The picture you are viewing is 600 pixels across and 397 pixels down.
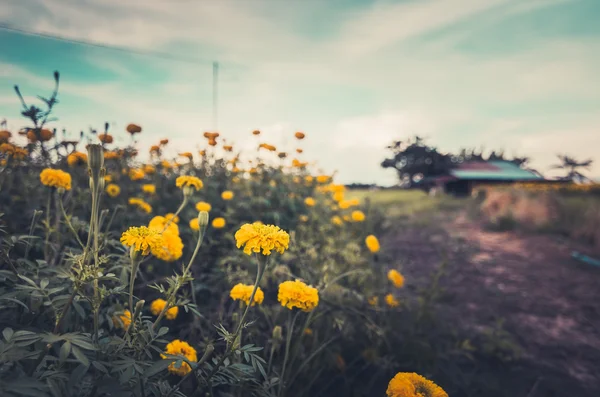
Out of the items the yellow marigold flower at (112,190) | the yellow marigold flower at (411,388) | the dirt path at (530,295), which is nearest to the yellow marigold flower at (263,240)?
the yellow marigold flower at (411,388)

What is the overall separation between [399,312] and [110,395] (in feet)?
7.71

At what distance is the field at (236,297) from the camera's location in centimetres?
110

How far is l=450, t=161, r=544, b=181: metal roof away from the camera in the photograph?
18.5m

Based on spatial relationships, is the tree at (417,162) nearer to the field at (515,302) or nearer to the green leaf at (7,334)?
the field at (515,302)

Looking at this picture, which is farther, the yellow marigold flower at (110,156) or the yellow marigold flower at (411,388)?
the yellow marigold flower at (110,156)

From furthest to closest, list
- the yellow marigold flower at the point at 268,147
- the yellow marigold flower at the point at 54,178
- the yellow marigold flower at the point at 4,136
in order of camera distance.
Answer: the yellow marigold flower at the point at 268,147 < the yellow marigold flower at the point at 4,136 < the yellow marigold flower at the point at 54,178

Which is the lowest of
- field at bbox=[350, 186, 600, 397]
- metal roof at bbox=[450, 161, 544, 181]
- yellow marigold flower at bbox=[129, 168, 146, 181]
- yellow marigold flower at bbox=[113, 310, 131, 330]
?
field at bbox=[350, 186, 600, 397]

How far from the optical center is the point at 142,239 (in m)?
1.13

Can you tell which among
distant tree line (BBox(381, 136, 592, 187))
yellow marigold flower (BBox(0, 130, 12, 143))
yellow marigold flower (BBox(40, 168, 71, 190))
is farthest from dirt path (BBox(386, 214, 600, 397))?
distant tree line (BBox(381, 136, 592, 187))

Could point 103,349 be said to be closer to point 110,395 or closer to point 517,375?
point 110,395

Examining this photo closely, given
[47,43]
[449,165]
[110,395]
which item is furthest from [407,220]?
[449,165]

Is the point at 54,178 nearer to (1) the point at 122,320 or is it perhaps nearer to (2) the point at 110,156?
(1) the point at 122,320

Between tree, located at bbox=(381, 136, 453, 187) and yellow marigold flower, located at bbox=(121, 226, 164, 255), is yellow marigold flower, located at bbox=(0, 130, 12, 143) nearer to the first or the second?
yellow marigold flower, located at bbox=(121, 226, 164, 255)

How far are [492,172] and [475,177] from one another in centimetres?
194
